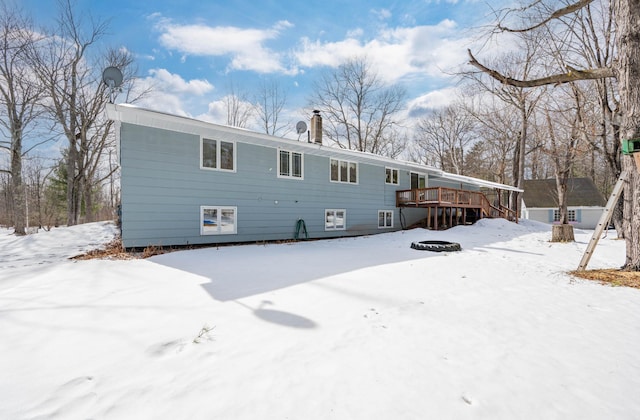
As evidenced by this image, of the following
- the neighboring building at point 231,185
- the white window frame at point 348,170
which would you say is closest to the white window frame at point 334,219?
the neighboring building at point 231,185

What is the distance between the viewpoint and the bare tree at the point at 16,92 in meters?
13.7

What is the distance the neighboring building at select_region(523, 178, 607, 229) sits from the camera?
25.2m

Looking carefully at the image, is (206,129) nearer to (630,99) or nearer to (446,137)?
(630,99)

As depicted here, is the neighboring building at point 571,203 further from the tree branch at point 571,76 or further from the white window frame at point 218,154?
the white window frame at point 218,154

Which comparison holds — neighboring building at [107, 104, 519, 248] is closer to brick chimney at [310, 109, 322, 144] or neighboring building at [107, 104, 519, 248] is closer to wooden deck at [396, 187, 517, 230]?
brick chimney at [310, 109, 322, 144]

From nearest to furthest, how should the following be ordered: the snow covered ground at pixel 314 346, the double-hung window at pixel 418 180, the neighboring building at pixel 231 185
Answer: the snow covered ground at pixel 314 346
the neighboring building at pixel 231 185
the double-hung window at pixel 418 180

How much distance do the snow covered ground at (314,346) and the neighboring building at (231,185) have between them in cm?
361

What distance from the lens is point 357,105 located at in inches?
1033

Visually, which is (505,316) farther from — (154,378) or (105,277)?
(105,277)

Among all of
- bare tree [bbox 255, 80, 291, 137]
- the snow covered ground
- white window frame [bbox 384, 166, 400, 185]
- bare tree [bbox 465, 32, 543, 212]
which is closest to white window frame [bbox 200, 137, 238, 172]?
the snow covered ground

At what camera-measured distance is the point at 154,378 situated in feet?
6.84

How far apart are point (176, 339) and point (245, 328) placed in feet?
2.14

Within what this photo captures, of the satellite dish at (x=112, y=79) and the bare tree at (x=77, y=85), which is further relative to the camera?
the bare tree at (x=77, y=85)

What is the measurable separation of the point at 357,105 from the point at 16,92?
22948 millimetres
